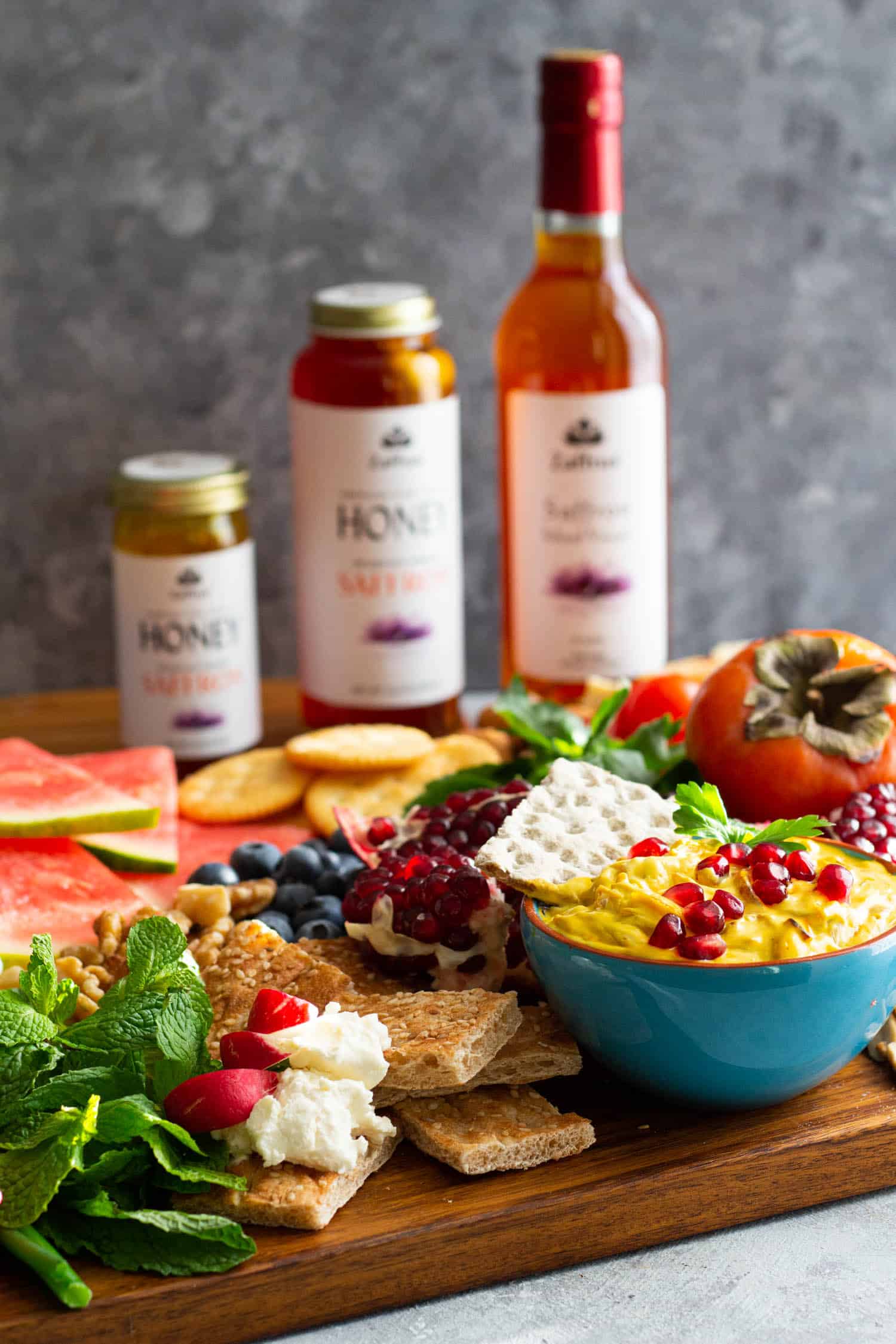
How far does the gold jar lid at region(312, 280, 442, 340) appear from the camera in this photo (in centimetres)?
150

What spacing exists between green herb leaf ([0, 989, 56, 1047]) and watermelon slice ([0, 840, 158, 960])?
198 millimetres

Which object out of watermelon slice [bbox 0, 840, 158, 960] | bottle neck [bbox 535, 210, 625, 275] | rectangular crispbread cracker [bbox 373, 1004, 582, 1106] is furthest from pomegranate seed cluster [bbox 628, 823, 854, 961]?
bottle neck [bbox 535, 210, 625, 275]

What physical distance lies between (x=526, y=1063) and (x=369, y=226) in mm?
1124

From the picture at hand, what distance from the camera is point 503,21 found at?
1.75 metres

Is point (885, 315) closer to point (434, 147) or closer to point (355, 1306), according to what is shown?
point (434, 147)

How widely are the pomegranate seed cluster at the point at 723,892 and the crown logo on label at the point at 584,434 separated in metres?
0.69

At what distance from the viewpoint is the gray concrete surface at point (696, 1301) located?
83cm

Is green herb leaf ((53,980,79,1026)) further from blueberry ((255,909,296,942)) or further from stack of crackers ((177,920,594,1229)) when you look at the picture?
blueberry ((255,909,296,942))

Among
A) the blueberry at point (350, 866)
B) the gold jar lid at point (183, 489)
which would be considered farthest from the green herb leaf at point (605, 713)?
the gold jar lid at point (183, 489)

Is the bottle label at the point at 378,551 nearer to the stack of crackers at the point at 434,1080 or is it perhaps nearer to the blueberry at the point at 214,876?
the blueberry at the point at 214,876

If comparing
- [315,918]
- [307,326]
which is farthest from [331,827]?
[307,326]

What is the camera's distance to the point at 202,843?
140cm

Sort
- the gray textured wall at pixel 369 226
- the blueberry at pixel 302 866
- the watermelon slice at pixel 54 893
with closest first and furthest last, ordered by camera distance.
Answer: the watermelon slice at pixel 54 893 < the blueberry at pixel 302 866 < the gray textured wall at pixel 369 226

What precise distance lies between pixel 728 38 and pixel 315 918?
117cm
